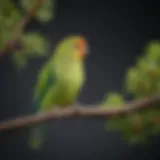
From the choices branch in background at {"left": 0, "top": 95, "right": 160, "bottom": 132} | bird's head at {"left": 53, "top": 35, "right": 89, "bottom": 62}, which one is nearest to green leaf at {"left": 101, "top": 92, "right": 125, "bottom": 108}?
branch in background at {"left": 0, "top": 95, "right": 160, "bottom": 132}

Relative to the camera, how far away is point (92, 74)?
92 centimetres

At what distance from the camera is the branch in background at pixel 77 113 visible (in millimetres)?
831

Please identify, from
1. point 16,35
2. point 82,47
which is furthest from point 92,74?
point 16,35

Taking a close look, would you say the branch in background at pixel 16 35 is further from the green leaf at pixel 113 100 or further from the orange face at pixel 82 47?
the green leaf at pixel 113 100

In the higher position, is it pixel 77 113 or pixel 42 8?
pixel 42 8

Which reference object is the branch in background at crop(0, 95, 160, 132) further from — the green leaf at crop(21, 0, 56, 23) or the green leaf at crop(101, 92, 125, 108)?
the green leaf at crop(21, 0, 56, 23)

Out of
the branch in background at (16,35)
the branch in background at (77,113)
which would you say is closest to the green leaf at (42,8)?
the branch in background at (16,35)

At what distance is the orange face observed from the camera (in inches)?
34.8

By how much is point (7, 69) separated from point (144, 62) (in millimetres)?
339

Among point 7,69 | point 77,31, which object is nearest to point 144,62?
point 77,31

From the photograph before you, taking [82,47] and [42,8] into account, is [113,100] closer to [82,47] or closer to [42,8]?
[82,47]

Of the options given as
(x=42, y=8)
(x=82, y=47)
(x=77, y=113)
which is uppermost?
(x=42, y=8)

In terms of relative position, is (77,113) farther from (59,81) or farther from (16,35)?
(16,35)

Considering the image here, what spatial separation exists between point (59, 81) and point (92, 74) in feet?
0.33
